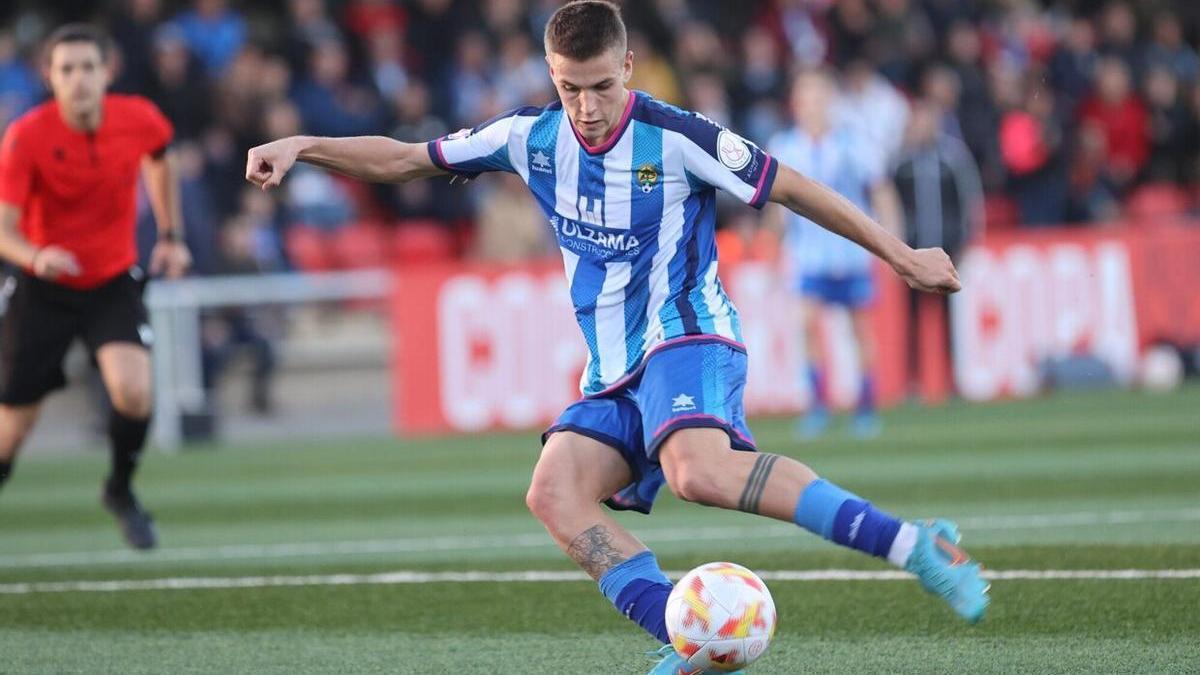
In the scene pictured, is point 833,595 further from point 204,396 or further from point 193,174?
point 193,174

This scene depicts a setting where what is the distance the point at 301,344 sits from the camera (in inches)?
644

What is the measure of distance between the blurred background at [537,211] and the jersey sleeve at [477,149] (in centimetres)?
842

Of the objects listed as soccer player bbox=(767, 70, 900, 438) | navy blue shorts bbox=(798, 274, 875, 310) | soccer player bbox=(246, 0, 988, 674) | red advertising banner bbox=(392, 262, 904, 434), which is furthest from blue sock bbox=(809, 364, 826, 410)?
soccer player bbox=(246, 0, 988, 674)

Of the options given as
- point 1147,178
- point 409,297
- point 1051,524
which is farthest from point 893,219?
point 1147,178

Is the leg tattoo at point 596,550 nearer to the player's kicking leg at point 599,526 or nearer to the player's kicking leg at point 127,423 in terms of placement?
the player's kicking leg at point 599,526

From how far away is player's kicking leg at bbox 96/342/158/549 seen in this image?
27.3ft

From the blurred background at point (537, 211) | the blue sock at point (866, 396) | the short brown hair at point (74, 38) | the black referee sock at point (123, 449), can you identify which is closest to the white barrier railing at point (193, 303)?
the blurred background at point (537, 211)

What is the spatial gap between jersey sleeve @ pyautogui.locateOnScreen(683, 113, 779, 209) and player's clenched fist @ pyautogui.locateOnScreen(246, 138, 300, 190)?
118 cm

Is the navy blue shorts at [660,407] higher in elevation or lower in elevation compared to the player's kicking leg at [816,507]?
higher

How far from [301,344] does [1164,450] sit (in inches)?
311

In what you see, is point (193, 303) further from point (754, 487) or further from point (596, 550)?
point (754, 487)

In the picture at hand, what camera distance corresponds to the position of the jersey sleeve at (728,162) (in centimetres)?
539

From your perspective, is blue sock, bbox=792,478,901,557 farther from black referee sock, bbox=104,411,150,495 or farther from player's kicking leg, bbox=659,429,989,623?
black referee sock, bbox=104,411,150,495

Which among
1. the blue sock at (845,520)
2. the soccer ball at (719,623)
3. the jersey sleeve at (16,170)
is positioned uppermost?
the jersey sleeve at (16,170)
